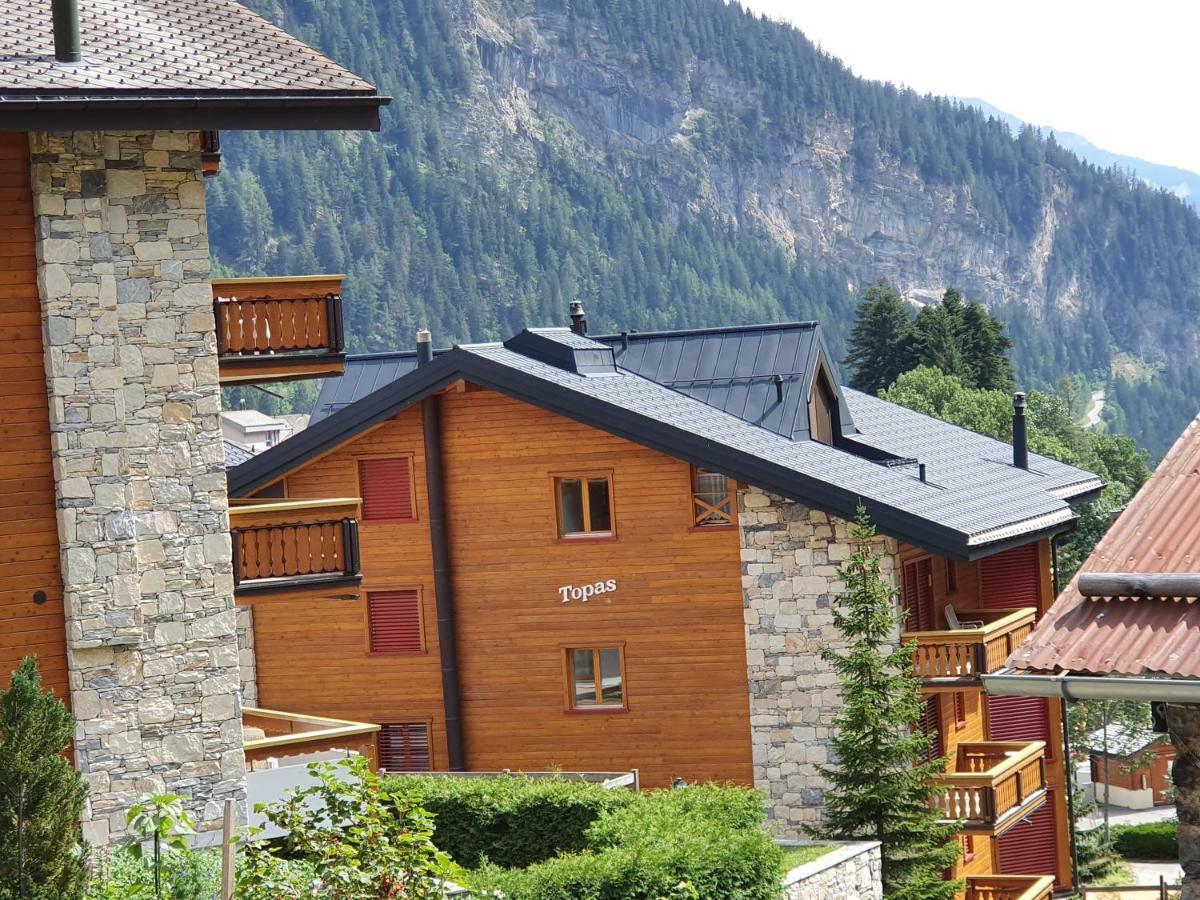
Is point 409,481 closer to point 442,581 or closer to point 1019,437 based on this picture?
point 442,581

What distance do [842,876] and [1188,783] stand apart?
511 inches

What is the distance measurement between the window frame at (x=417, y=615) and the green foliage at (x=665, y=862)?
11.4m

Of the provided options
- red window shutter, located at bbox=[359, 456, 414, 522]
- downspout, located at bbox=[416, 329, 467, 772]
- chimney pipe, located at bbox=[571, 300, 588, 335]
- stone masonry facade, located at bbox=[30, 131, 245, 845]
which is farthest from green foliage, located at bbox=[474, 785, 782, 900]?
chimney pipe, located at bbox=[571, 300, 588, 335]

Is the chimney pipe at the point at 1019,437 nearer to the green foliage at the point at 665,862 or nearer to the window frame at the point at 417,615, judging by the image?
the window frame at the point at 417,615

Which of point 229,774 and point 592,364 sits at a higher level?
point 592,364

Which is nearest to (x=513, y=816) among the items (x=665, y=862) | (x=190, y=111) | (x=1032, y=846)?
(x=665, y=862)

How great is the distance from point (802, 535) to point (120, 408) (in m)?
13.2

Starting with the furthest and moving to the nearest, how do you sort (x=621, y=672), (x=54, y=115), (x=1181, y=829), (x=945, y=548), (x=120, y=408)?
1. (x=621, y=672)
2. (x=945, y=548)
3. (x=120, y=408)
4. (x=54, y=115)
5. (x=1181, y=829)

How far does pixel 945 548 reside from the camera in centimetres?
2745

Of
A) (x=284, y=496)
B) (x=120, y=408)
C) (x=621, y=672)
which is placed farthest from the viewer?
(x=284, y=496)

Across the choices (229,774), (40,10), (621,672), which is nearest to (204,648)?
(229,774)

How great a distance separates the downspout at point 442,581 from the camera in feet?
101

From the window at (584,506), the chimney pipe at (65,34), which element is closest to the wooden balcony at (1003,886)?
the window at (584,506)

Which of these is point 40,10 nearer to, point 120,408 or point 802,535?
point 120,408
